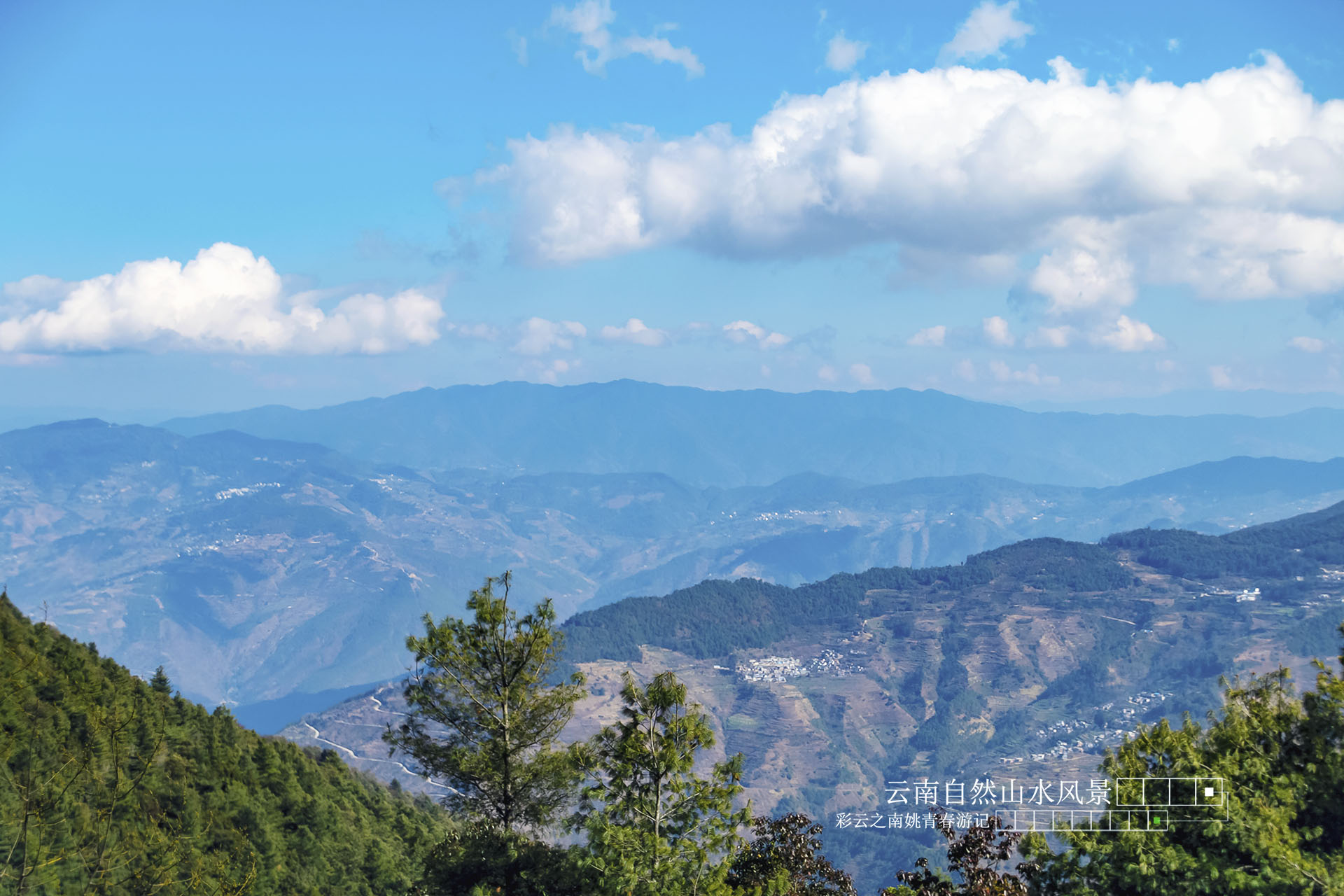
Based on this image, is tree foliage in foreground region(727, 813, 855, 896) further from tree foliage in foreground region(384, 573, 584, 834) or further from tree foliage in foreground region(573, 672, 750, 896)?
tree foliage in foreground region(384, 573, 584, 834)

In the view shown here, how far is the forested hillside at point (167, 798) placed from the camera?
63.1 feet

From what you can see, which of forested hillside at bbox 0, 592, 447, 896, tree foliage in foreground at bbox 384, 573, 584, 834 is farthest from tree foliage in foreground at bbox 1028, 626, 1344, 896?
forested hillside at bbox 0, 592, 447, 896

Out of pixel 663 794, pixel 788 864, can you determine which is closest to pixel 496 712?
pixel 663 794

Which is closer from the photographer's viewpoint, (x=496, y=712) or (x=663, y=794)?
(x=663, y=794)

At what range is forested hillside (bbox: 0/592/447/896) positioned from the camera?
19.2m

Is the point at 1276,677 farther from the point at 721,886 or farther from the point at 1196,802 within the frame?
the point at 721,886

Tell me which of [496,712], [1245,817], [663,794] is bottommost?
[1245,817]

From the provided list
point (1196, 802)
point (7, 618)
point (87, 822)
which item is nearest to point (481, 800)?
point (87, 822)

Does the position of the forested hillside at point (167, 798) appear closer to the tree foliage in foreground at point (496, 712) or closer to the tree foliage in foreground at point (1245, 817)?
the tree foliage in foreground at point (496, 712)

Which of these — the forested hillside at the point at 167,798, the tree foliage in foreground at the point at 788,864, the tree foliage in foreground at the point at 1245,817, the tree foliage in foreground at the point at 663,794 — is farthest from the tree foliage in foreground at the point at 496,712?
the tree foliage in foreground at the point at 1245,817

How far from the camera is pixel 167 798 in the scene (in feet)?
139

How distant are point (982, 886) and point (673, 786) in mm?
7458

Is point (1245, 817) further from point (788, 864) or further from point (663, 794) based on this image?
point (663, 794)

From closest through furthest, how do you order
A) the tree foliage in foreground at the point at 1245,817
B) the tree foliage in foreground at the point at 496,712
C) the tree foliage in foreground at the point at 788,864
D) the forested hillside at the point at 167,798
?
the forested hillside at the point at 167,798 → the tree foliage in foreground at the point at 1245,817 → the tree foliage in foreground at the point at 788,864 → the tree foliage in foreground at the point at 496,712
